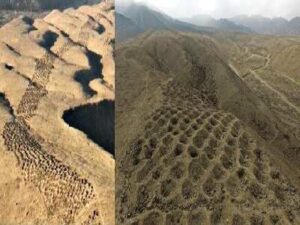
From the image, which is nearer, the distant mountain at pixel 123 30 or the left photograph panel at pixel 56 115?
the left photograph panel at pixel 56 115

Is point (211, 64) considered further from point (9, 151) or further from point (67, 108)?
point (9, 151)

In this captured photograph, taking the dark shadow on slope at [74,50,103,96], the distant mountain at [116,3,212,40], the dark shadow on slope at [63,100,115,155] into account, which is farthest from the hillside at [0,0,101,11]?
the dark shadow on slope at [63,100,115,155]

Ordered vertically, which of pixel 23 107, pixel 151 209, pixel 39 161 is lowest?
pixel 23 107

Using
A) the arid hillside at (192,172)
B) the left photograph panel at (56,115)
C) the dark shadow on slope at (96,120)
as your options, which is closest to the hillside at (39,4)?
the left photograph panel at (56,115)

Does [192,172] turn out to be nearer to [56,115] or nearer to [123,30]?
[56,115]

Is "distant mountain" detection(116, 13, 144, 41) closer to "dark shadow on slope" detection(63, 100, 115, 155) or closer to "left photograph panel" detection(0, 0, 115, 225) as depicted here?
"left photograph panel" detection(0, 0, 115, 225)

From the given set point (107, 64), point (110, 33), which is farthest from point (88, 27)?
point (107, 64)

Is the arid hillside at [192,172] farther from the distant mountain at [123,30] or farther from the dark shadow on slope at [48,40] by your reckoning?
the distant mountain at [123,30]
